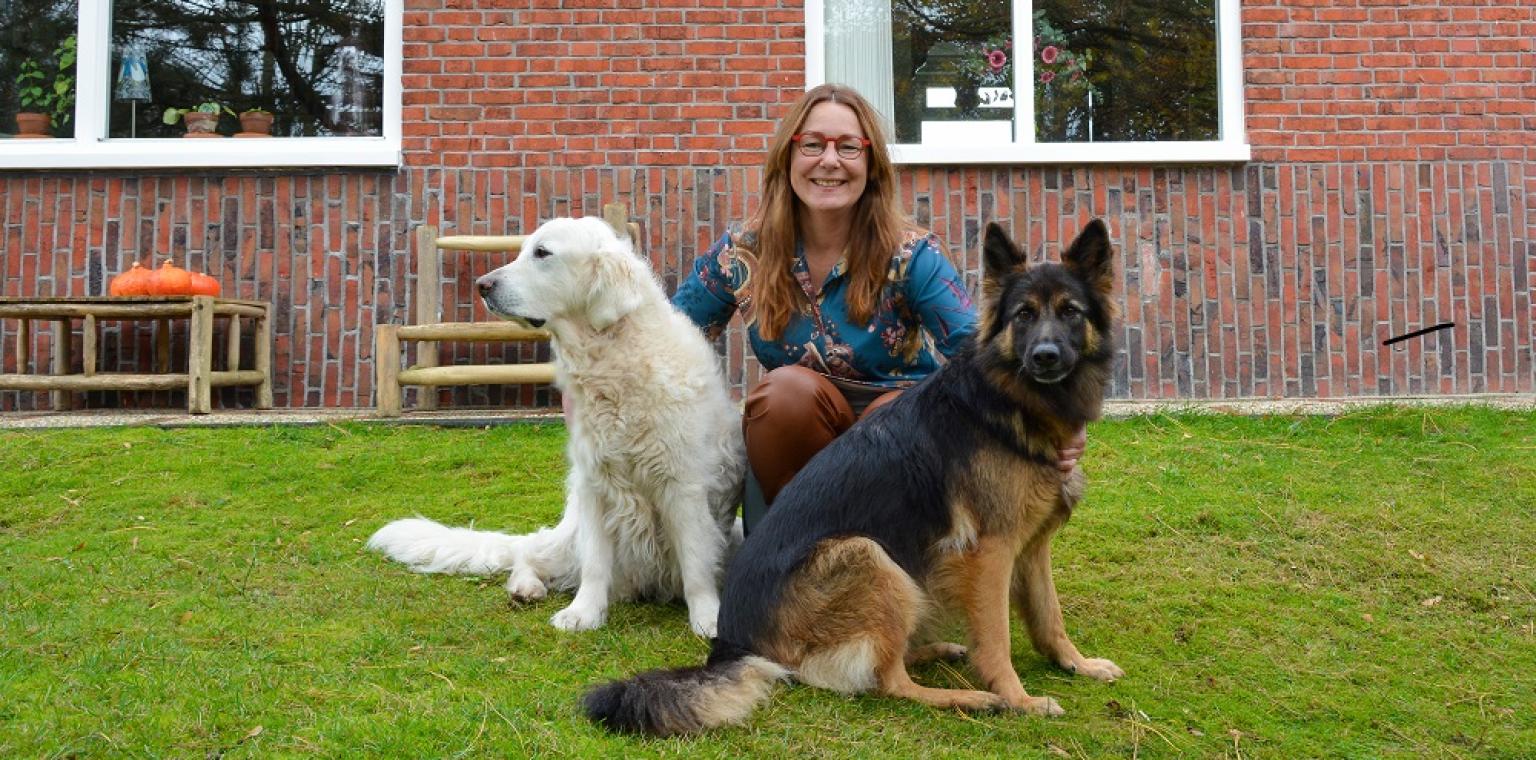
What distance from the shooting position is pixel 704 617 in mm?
3738

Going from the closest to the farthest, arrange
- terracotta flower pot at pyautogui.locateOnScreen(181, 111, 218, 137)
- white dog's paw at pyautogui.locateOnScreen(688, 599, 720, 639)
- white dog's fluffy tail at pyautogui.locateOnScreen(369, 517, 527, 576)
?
white dog's paw at pyautogui.locateOnScreen(688, 599, 720, 639) → white dog's fluffy tail at pyautogui.locateOnScreen(369, 517, 527, 576) → terracotta flower pot at pyautogui.locateOnScreen(181, 111, 218, 137)

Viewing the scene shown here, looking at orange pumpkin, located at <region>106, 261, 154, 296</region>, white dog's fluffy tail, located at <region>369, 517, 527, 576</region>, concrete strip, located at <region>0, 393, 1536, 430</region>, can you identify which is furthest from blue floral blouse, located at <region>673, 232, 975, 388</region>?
orange pumpkin, located at <region>106, 261, 154, 296</region>

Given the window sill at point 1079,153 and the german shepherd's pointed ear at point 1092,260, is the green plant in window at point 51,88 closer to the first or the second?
the window sill at point 1079,153

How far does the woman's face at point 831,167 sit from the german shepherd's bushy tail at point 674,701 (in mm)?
1742

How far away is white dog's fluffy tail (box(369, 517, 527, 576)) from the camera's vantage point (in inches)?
172

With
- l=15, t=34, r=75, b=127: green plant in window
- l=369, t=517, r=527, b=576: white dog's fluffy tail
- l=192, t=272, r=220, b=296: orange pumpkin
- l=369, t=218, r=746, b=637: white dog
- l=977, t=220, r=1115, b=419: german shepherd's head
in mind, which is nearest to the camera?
l=977, t=220, r=1115, b=419: german shepherd's head

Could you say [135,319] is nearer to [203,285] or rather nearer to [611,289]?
[203,285]

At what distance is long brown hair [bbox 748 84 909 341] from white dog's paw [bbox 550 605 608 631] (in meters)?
1.18

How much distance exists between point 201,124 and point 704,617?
625 cm

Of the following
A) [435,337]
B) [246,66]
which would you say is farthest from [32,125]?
[435,337]

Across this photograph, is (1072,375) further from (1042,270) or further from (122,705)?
(122,705)

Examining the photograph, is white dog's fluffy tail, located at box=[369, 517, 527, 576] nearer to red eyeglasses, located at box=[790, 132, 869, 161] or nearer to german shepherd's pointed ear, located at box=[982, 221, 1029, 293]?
red eyeglasses, located at box=[790, 132, 869, 161]

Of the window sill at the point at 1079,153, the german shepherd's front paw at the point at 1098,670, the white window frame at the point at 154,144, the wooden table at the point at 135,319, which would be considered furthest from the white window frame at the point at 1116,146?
the german shepherd's front paw at the point at 1098,670

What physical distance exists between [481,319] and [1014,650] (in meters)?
5.00
